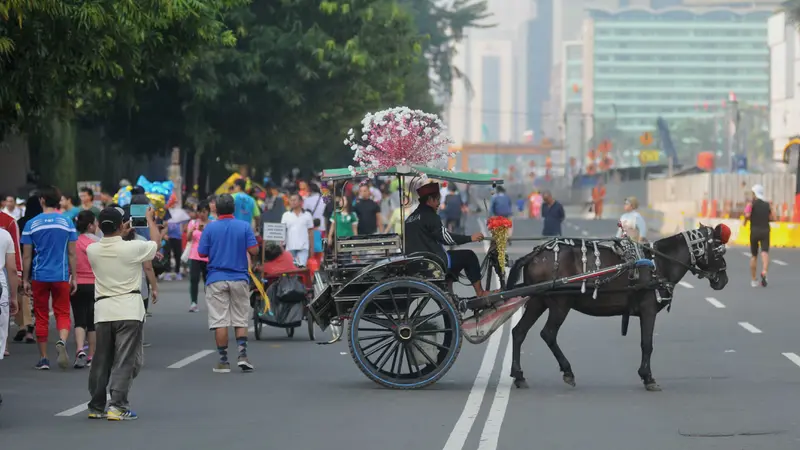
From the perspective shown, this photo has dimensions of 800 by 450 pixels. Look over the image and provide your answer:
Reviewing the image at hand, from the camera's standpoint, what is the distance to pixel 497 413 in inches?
A: 511

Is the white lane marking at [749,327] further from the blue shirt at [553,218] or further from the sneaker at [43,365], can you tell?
the blue shirt at [553,218]

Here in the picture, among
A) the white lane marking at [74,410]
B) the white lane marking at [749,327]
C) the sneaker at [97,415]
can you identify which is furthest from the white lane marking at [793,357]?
the sneaker at [97,415]

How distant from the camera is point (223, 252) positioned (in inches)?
628

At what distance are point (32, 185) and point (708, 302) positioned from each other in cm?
1473

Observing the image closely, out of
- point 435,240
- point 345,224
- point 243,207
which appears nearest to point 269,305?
point 435,240

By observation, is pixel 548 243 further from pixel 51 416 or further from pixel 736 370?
pixel 51 416

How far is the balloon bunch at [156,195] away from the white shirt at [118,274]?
13429 millimetres

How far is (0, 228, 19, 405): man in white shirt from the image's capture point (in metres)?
13.5

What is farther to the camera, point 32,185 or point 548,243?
point 32,185

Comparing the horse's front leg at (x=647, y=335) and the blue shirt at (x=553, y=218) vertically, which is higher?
the blue shirt at (x=553, y=218)

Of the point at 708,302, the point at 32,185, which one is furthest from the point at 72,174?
the point at 708,302

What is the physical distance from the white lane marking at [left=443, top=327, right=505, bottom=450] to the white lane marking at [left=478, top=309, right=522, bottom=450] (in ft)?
0.38

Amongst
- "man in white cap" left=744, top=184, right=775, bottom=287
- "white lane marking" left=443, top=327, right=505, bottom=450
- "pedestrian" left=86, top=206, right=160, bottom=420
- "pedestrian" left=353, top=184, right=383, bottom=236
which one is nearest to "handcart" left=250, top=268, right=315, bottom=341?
"white lane marking" left=443, top=327, right=505, bottom=450

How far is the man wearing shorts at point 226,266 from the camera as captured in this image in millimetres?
15945
